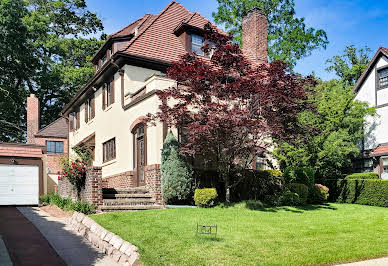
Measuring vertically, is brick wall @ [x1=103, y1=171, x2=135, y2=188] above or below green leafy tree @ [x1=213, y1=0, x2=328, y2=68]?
below

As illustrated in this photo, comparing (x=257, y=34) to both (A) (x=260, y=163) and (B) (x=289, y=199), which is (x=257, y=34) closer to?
(A) (x=260, y=163)

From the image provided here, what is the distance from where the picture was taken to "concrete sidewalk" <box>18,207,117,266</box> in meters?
8.27

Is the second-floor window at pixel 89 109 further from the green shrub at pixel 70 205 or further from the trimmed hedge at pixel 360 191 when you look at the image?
the trimmed hedge at pixel 360 191

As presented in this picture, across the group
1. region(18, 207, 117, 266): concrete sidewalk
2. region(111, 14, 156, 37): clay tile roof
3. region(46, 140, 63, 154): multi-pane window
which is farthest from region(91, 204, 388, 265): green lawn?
region(46, 140, 63, 154): multi-pane window

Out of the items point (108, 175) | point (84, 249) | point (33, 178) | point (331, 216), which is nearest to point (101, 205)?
point (84, 249)

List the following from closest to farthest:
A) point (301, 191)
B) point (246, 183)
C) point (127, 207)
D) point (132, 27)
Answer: point (127, 207) → point (301, 191) → point (246, 183) → point (132, 27)

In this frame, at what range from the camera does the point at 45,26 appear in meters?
37.0

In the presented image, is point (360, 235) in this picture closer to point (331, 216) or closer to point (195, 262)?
point (331, 216)

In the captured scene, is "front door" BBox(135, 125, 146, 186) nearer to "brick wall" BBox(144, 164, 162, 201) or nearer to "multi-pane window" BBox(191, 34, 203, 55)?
"brick wall" BBox(144, 164, 162, 201)

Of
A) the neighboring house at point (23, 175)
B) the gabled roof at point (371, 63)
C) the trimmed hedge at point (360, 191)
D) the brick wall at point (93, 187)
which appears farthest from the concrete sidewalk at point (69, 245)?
the gabled roof at point (371, 63)

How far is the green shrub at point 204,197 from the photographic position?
44.4 ft

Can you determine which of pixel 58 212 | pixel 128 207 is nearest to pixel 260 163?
pixel 128 207

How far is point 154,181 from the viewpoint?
47.8 ft

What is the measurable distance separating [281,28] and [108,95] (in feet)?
63.0
